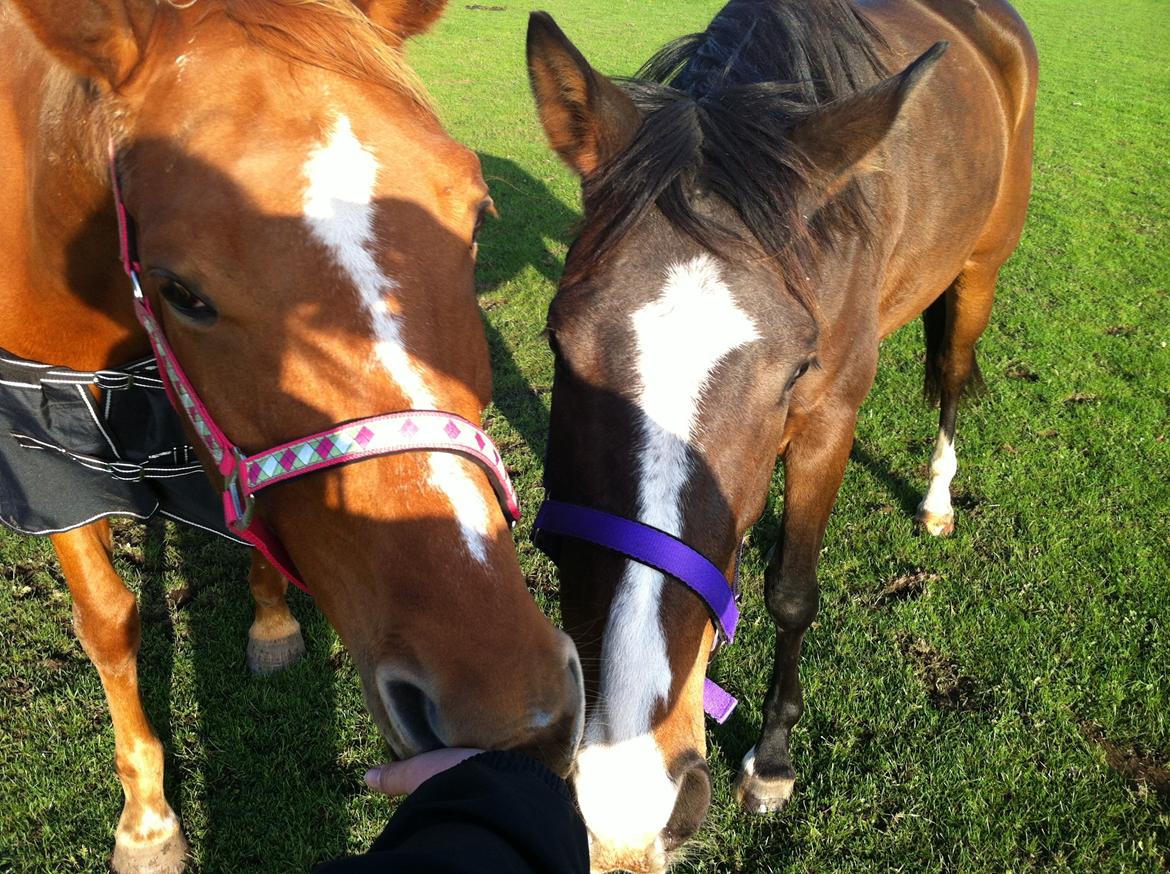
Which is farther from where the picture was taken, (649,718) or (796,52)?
(796,52)

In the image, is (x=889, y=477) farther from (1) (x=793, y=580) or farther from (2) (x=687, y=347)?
(2) (x=687, y=347)

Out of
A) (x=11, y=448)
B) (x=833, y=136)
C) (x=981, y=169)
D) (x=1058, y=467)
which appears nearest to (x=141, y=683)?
(x=11, y=448)

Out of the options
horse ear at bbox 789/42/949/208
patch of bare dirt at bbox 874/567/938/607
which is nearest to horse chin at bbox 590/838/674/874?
horse ear at bbox 789/42/949/208

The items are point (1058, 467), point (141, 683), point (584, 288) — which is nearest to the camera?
point (584, 288)

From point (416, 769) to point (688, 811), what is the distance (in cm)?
82

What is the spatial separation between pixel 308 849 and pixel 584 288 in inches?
84.9

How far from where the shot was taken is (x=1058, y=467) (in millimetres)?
4496

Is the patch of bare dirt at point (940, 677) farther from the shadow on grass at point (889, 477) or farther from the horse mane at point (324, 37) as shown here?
the horse mane at point (324, 37)

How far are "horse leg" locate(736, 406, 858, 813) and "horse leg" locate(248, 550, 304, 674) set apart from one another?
77.8 inches

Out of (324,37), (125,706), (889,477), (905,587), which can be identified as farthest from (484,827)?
(889,477)

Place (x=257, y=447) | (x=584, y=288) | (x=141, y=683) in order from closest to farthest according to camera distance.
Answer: (x=257, y=447)
(x=584, y=288)
(x=141, y=683)

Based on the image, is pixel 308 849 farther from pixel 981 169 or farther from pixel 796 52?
pixel 981 169

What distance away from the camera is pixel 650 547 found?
5.32ft

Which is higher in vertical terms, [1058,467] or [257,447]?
[257,447]
